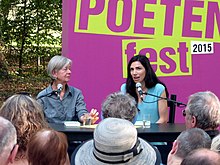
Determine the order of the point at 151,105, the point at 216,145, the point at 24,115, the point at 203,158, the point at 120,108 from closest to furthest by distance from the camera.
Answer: the point at 203,158 → the point at 216,145 → the point at 24,115 → the point at 120,108 → the point at 151,105

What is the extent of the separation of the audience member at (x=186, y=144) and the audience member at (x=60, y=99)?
2527 mm

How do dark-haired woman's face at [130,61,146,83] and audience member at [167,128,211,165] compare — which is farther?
dark-haired woman's face at [130,61,146,83]

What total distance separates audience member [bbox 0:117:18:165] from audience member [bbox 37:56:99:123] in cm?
319

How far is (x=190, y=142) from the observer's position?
277 cm

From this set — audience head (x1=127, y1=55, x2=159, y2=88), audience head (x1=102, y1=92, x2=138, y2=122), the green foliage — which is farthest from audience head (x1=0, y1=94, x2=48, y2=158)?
the green foliage

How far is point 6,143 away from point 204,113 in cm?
208

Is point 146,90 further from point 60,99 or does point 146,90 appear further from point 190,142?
point 190,142

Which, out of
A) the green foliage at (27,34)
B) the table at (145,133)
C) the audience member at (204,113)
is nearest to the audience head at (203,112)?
the audience member at (204,113)

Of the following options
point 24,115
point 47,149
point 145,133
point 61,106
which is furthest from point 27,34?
point 47,149

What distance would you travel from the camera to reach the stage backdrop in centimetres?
643

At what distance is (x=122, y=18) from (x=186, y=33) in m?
0.78

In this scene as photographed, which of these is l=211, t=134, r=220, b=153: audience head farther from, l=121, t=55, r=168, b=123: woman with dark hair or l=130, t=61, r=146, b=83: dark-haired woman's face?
l=130, t=61, r=146, b=83: dark-haired woman's face

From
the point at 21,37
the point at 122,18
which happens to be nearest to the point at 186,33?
the point at 122,18

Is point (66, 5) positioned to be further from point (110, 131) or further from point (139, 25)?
point (110, 131)
